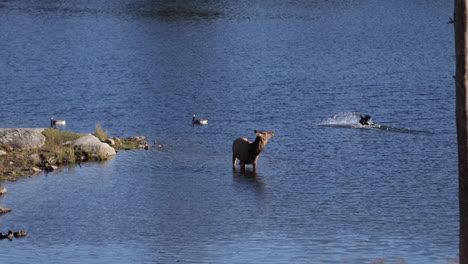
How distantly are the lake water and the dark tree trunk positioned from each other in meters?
7.69

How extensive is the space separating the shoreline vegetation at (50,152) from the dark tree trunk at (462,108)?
→ 66.7ft

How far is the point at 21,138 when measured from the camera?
3772 centimetres

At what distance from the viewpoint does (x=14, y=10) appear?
10138 cm

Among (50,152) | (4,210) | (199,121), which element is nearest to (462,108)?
(4,210)

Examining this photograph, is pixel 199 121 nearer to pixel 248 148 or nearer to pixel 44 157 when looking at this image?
pixel 248 148

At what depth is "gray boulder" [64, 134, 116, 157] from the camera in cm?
3822

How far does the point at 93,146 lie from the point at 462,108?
2324 cm

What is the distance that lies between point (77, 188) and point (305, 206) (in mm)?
6902

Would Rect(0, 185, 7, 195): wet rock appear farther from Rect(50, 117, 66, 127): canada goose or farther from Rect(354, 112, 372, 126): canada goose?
Rect(354, 112, 372, 126): canada goose

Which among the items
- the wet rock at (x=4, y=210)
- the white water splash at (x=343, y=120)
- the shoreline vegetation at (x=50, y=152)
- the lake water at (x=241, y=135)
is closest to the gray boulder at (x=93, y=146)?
the shoreline vegetation at (x=50, y=152)

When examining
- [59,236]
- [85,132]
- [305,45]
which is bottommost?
[59,236]

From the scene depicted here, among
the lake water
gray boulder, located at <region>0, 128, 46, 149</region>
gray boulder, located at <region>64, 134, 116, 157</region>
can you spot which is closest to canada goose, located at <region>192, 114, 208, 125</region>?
the lake water

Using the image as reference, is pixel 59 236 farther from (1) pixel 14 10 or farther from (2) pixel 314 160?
(1) pixel 14 10

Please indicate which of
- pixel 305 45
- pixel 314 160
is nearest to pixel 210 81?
pixel 305 45
